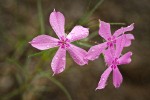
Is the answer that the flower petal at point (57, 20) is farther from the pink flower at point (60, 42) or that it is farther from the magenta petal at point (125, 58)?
the magenta petal at point (125, 58)

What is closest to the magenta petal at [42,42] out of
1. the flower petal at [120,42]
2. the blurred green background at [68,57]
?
the flower petal at [120,42]

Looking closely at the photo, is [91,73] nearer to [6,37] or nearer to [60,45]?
[6,37]

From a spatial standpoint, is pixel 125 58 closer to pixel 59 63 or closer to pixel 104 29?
pixel 104 29

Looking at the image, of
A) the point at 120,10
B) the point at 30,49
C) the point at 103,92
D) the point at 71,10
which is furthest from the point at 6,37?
the point at 120,10

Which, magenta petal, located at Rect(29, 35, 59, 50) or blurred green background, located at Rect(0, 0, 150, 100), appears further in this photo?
blurred green background, located at Rect(0, 0, 150, 100)

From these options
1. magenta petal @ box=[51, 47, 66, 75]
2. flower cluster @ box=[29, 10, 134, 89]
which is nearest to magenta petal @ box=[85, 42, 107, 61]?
flower cluster @ box=[29, 10, 134, 89]

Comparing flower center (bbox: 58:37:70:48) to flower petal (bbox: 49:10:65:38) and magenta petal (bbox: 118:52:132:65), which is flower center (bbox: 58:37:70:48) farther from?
magenta petal (bbox: 118:52:132:65)

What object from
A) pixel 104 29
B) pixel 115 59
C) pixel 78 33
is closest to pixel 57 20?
pixel 78 33
